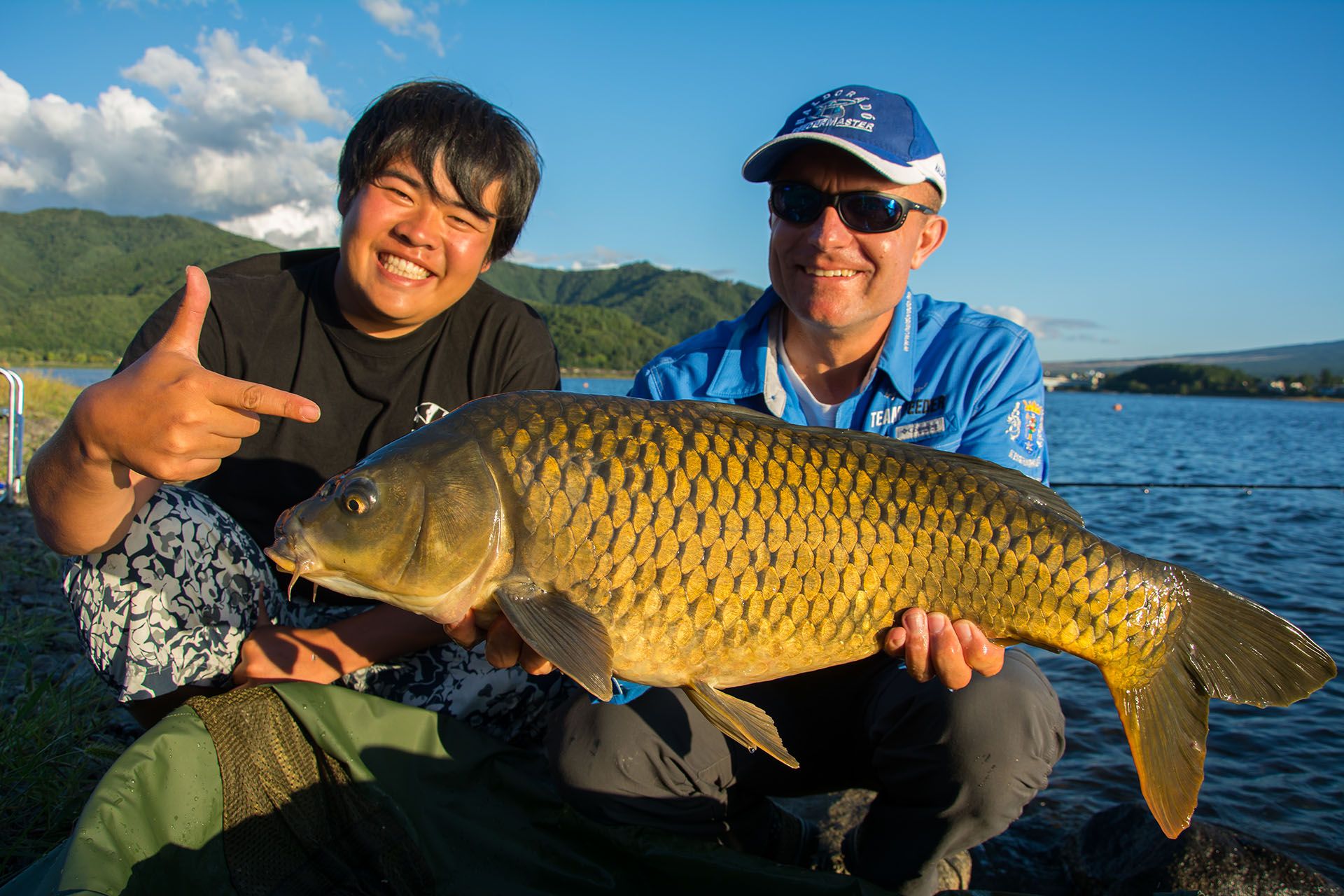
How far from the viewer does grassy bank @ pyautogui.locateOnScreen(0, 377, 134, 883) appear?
7.13ft

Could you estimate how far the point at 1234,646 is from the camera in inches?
76.0

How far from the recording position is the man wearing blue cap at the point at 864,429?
2.15 meters


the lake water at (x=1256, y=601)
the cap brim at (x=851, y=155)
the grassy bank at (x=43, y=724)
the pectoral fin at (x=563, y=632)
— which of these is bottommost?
the lake water at (x=1256, y=601)

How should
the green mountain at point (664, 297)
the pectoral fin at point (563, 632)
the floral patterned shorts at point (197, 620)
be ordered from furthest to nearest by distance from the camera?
the green mountain at point (664, 297), the floral patterned shorts at point (197, 620), the pectoral fin at point (563, 632)

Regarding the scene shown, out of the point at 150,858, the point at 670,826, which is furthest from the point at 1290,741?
the point at 150,858

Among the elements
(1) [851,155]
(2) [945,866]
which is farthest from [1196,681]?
(1) [851,155]

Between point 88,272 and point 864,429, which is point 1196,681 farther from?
point 88,272

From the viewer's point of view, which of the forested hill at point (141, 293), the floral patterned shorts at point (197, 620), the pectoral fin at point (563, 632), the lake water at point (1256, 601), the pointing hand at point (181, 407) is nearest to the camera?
the pointing hand at point (181, 407)

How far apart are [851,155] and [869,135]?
75mm

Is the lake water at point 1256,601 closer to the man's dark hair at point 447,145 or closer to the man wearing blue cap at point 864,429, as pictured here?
the man wearing blue cap at point 864,429

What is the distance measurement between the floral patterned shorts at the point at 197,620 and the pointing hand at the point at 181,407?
25.8 inches

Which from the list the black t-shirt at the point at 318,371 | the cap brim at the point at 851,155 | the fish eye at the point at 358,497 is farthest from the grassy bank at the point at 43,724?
the cap brim at the point at 851,155

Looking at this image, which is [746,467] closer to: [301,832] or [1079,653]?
[1079,653]

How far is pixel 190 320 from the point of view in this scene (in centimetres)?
173
